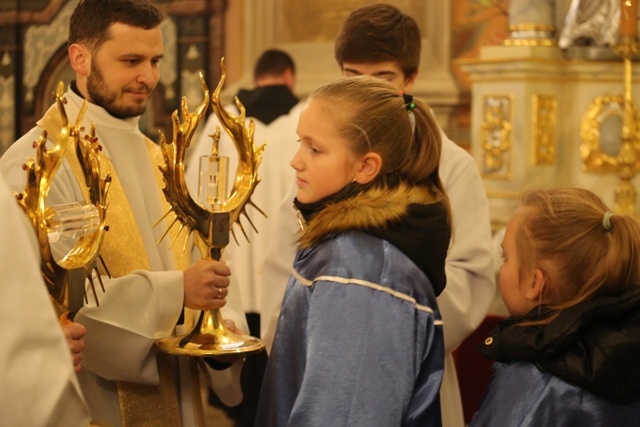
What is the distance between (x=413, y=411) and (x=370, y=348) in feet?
0.56

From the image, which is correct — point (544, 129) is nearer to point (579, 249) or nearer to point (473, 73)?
point (473, 73)

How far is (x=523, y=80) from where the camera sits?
6418 millimetres

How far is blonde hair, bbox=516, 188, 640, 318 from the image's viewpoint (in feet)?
7.89

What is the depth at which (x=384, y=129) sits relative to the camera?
2.41 m

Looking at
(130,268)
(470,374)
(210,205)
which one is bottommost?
(470,374)

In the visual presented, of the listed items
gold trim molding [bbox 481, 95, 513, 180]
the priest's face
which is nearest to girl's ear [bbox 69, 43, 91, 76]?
the priest's face

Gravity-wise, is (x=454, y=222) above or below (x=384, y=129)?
below

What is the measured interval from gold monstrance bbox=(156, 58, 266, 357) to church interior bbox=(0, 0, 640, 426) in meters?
1.45

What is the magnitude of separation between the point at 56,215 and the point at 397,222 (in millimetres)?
695

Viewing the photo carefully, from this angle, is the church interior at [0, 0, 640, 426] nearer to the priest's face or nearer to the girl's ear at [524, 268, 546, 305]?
the girl's ear at [524, 268, 546, 305]

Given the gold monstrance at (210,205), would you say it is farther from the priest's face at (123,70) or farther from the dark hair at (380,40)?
the dark hair at (380,40)

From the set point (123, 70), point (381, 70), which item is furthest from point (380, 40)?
point (123, 70)

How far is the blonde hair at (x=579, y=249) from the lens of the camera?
2.40 m

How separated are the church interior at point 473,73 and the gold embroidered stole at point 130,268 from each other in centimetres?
148
